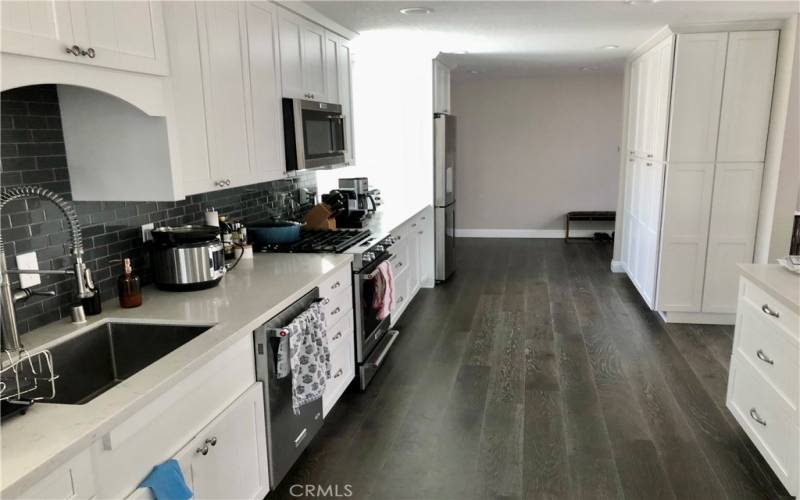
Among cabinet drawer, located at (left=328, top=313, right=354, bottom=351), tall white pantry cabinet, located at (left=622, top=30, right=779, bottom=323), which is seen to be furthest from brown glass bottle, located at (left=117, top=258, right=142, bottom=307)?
tall white pantry cabinet, located at (left=622, top=30, right=779, bottom=323)

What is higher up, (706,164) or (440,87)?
(440,87)

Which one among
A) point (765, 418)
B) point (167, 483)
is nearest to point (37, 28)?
point (167, 483)

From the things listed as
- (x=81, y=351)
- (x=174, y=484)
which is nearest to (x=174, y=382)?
(x=174, y=484)

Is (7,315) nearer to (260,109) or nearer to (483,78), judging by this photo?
(260,109)

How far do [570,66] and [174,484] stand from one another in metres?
6.45

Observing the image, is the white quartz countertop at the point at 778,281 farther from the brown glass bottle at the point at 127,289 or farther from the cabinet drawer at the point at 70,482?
the brown glass bottle at the point at 127,289

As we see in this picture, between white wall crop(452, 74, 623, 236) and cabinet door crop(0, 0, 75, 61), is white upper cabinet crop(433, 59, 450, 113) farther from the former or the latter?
cabinet door crop(0, 0, 75, 61)

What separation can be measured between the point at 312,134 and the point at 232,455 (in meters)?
1.98

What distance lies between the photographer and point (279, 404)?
2.23 m

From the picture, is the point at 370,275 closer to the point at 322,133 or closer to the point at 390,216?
the point at 322,133

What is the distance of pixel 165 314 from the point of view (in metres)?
2.02

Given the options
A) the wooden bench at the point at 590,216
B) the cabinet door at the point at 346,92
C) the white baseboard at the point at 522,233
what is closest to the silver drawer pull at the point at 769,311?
the cabinet door at the point at 346,92

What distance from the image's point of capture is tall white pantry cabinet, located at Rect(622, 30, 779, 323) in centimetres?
398

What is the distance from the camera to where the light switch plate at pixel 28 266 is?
181 cm
